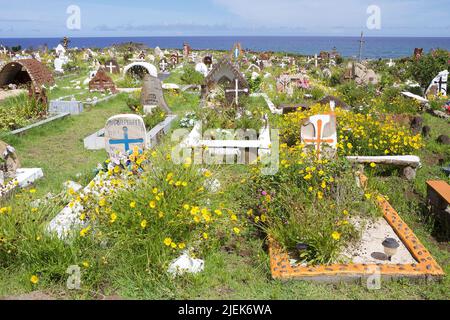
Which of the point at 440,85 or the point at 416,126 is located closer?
the point at 416,126

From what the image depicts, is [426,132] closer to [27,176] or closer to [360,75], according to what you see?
[27,176]

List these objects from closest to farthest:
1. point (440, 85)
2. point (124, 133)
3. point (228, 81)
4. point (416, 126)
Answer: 1. point (124, 133)
2. point (416, 126)
3. point (228, 81)
4. point (440, 85)

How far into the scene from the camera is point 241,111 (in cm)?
1131

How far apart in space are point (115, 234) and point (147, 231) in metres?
0.35

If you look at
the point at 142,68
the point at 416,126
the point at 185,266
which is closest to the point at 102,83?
the point at 142,68

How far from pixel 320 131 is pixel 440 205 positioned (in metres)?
2.44

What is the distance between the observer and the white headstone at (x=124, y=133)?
6867 mm

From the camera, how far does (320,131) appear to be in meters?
7.09

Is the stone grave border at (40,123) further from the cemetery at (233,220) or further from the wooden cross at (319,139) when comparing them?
the wooden cross at (319,139)

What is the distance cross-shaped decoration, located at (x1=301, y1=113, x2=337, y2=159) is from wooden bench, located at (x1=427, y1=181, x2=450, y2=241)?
191cm

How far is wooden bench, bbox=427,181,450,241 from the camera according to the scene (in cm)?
514

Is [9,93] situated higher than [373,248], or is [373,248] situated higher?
[9,93]

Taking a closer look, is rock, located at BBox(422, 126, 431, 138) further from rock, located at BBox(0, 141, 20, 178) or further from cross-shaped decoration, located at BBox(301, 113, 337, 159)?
rock, located at BBox(0, 141, 20, 178)

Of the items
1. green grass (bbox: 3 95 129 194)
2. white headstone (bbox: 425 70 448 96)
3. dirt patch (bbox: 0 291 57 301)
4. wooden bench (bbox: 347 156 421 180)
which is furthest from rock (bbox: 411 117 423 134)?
dirt patch (bbox: 0 291 57 301)
